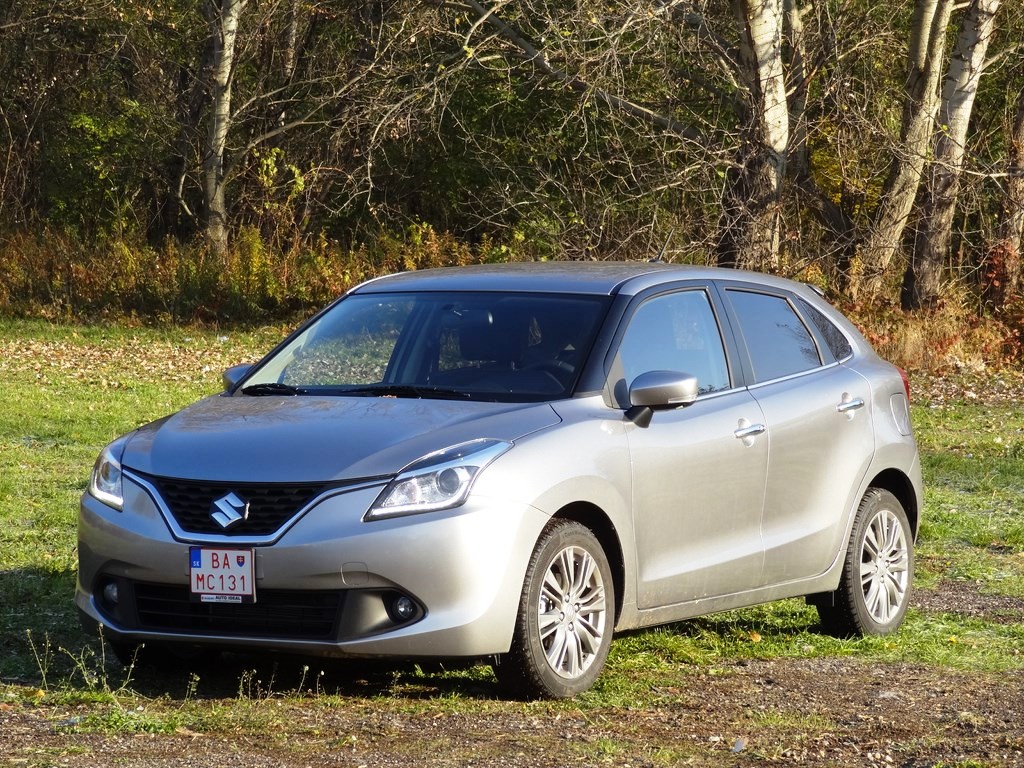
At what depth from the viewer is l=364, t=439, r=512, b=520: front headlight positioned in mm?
5703

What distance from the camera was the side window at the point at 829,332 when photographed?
26.3 feet

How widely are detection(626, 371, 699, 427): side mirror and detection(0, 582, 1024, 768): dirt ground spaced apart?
3.59ft

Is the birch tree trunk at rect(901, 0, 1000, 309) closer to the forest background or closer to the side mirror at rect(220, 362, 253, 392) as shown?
the forest background

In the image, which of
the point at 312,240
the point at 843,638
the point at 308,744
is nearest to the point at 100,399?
the point at 843,638

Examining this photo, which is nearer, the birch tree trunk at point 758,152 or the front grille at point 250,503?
the front grille at point 250,503

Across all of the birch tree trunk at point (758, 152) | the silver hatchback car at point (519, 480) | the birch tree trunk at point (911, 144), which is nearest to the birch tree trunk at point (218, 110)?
the birch tree trunk at point (758, 152)

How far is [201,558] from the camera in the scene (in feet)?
19.0

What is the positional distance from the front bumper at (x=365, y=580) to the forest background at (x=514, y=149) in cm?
1439

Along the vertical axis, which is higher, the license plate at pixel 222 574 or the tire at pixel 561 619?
the license plate at pixel 222 574

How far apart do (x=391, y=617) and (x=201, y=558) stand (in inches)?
27.4

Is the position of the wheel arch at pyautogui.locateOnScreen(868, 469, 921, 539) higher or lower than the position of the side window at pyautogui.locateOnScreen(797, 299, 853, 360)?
lower

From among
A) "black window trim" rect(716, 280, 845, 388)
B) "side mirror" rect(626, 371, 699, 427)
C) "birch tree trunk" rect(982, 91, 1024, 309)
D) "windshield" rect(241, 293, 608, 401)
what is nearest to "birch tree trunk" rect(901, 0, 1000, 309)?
"birch tree trunk" rect(982, 91, 1024, 309)

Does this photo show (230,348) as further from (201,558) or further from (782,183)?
(201,558)

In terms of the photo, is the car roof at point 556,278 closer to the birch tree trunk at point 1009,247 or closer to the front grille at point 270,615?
the front grille at point 270,615
